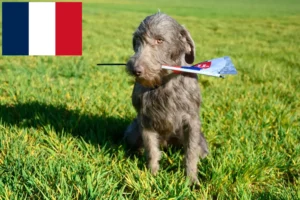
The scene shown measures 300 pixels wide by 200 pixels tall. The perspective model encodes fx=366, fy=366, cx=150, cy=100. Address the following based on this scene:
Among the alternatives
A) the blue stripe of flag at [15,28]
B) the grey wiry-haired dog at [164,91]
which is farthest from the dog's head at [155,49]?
the blue stripe of flag at [15,28]

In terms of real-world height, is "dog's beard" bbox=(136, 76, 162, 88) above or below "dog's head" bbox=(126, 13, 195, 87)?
below

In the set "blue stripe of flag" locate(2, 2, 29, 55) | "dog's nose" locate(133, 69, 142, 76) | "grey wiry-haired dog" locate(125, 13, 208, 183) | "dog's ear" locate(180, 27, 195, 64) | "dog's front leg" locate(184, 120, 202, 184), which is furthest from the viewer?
"blue stripe of flag" locate(2, 2, 29, 55)

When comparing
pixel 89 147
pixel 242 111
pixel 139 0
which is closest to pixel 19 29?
pixel 89 147

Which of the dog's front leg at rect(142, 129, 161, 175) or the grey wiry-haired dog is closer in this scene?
the grey wiry-haired dog

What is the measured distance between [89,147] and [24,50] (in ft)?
4.17

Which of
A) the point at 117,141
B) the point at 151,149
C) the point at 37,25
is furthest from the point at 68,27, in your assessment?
the point at 151,149

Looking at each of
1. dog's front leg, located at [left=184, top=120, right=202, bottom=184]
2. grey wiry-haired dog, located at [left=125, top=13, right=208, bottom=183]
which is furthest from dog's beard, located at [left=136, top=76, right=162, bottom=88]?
dog's front leg, located at [left=184, top=120, right=202, bottom=184]

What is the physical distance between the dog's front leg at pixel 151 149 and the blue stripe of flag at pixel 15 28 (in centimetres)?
160

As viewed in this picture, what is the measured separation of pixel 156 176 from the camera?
3447 millimetres

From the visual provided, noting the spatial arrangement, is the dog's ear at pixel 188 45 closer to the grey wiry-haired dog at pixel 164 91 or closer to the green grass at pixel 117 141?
the grey wiry-haired dog at pixel 164 91

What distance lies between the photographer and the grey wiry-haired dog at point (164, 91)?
301cm

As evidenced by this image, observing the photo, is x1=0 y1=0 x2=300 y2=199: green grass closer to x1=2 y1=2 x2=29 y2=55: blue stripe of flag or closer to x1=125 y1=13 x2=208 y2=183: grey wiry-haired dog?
x1=125 y1=13 x2=208 y2=183: grey wiry-haired dog

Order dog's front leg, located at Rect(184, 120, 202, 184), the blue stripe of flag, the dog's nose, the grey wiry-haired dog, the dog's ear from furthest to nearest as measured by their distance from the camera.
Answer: the blue stripe of flag
dog's front leg, located at Rect(184, 120, 202, 184)
the dog's ear
the grey wiry-haired dog
the dog's nose

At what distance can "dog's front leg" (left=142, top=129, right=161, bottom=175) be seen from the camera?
3.56 metres
